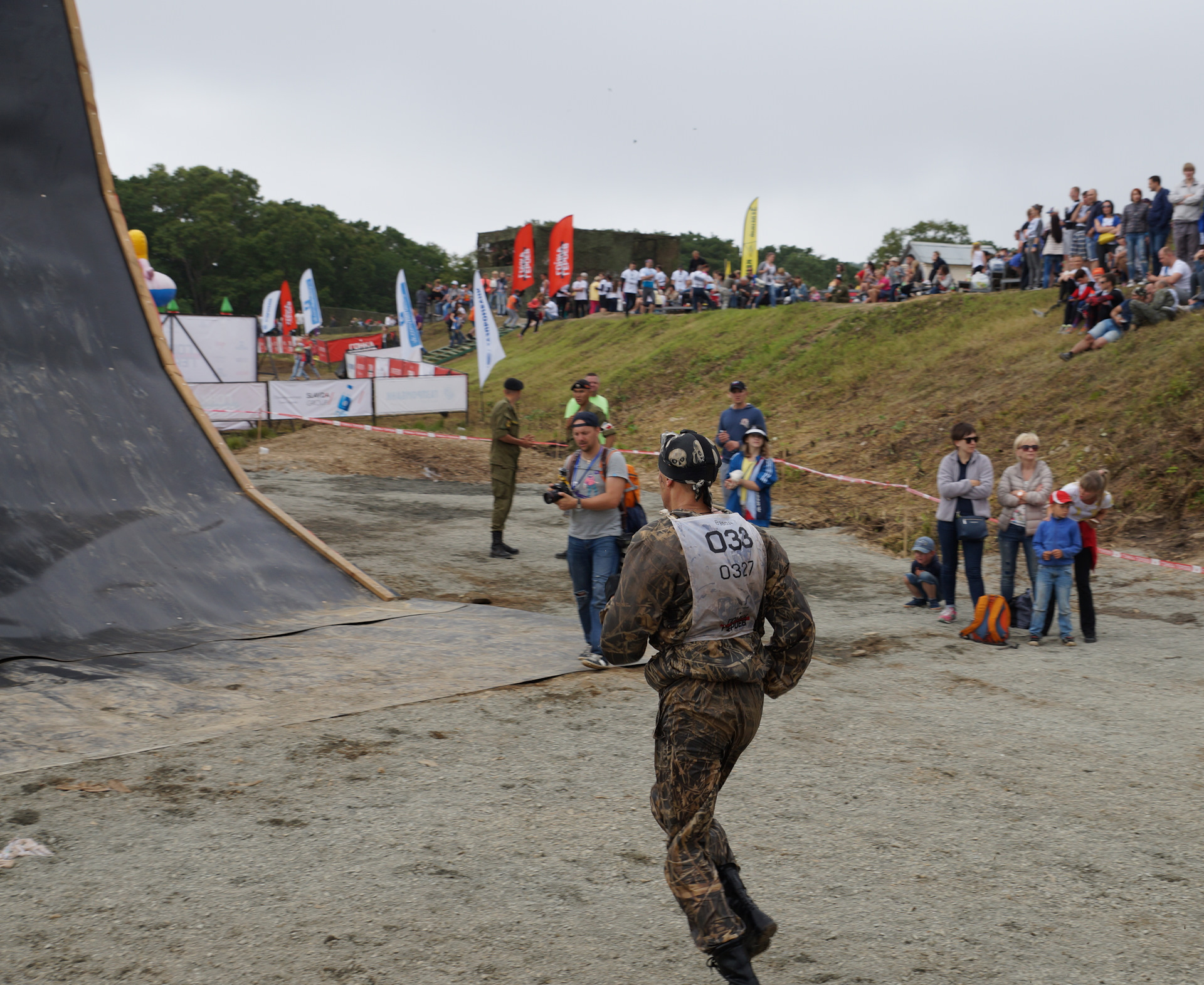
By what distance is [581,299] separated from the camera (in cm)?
3869

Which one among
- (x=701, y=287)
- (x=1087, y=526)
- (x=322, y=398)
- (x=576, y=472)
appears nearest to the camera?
(x=576, y=472)

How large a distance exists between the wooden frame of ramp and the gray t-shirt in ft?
8.74

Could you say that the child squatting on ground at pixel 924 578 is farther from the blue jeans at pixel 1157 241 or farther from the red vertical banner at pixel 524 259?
the red vertical banner at pixel 524 259

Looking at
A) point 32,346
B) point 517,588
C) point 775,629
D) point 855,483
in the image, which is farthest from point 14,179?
point 855,483

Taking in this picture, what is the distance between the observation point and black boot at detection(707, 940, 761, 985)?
3139mm

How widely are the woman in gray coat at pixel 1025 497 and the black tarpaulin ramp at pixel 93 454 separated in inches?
231

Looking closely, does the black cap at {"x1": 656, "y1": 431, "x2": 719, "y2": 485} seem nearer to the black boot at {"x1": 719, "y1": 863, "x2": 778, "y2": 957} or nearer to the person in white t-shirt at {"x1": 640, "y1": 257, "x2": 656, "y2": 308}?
the black boot at {"x1": 719, "y1": 863, "x2": 778, "y2": 957}

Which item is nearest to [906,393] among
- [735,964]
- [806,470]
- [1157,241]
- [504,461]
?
[806,470]

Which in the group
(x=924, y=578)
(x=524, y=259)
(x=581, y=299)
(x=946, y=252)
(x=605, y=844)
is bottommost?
(x=605, y=844)

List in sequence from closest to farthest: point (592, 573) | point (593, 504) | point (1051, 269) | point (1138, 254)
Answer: point (593, 504) < point (592, 573) < point (1138, 254) < point (1051, 269)

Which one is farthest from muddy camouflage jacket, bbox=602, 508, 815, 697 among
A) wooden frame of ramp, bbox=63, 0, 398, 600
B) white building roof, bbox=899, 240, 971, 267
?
white building roof, bbox=899, 240, 971, 267

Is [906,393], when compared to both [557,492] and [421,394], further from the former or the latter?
[557,492]

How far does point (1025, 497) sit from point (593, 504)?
433 cm

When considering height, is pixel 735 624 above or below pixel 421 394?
below
